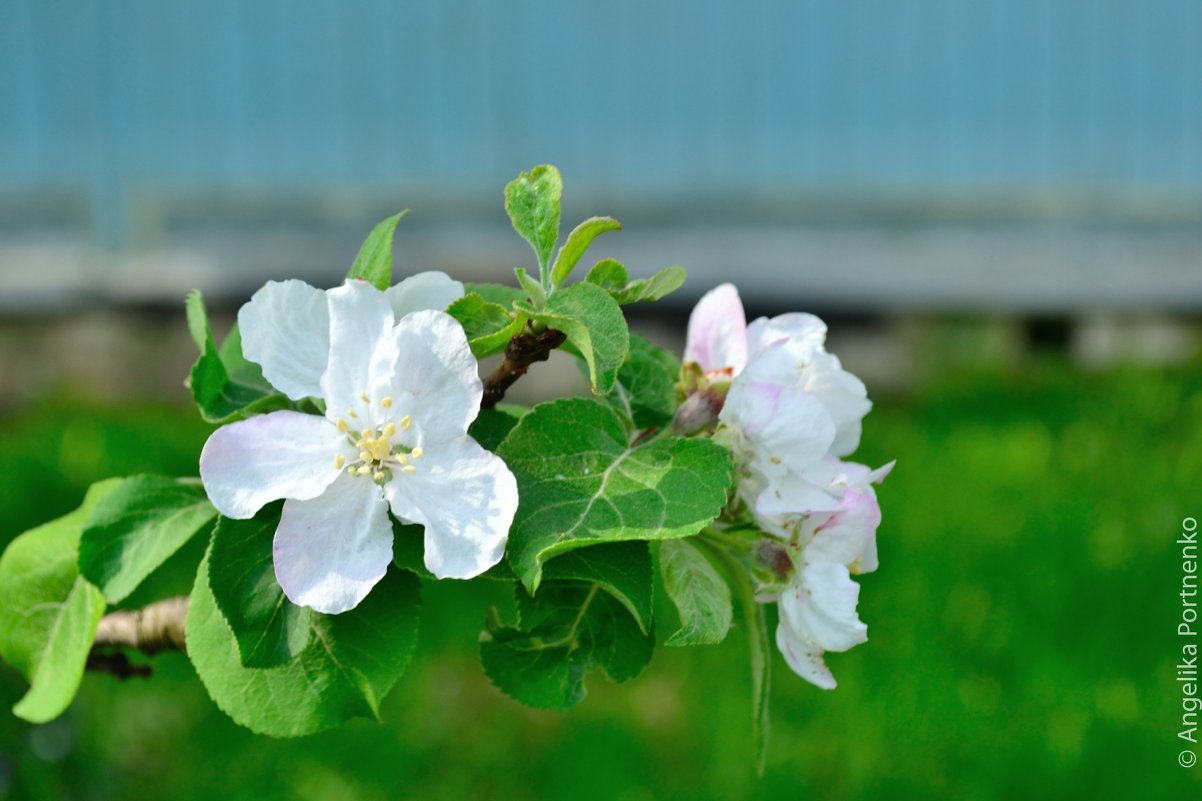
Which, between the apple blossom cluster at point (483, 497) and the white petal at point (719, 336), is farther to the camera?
the white petal at point (719, 336)

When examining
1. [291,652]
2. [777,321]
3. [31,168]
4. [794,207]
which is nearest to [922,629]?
[777,321]

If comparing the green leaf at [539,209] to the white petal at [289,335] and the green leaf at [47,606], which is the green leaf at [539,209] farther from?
the green leaf at [47,606]

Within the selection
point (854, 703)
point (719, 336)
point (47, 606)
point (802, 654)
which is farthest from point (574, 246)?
point (854, 703)

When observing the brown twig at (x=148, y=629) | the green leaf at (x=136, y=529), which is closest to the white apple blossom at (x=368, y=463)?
the green leaf at (x=136, y=529)

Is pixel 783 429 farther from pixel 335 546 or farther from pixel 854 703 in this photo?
pixel 854 703

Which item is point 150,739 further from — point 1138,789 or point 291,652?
point 291,652

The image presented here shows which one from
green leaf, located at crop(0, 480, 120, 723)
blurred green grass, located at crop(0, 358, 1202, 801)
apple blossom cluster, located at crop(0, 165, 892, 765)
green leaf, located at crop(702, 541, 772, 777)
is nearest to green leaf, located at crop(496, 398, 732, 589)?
apple blossom cluster, located at crop(0, 165, 892, 765)
